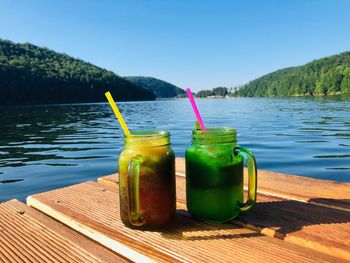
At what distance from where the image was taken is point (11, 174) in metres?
6.89

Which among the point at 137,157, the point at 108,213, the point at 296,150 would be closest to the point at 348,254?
the point at 137,157

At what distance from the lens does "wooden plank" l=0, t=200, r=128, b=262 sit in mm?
1330

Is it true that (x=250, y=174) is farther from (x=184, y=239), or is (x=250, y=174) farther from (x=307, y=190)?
(x=307, y=190)

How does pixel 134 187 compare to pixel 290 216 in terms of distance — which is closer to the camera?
pixel 134 187

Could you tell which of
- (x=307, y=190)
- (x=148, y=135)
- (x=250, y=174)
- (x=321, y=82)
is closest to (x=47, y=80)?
(x=321, y=82)

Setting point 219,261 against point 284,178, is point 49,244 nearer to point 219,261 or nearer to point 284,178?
point 219,261

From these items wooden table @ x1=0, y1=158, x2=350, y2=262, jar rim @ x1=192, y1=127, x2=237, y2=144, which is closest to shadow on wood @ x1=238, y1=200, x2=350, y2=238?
wooden table @ x1=0, y1=158, x2=350, y2=262

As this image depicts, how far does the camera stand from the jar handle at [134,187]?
1.34 m

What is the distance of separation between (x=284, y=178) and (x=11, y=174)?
6.16 metres

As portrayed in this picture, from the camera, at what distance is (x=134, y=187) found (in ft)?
4.45

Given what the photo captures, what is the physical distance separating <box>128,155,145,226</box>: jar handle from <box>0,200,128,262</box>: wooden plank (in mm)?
181

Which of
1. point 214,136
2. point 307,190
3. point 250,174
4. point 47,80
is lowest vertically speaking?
point 307,190

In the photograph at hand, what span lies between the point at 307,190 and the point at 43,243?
64.6 inches

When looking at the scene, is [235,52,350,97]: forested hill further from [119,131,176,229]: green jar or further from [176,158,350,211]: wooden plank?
[119,131,176,229]: green jar
